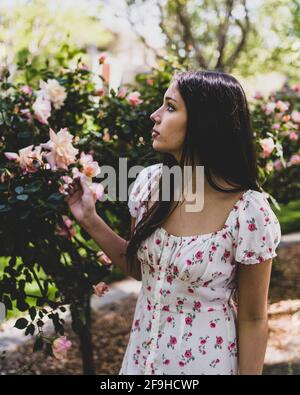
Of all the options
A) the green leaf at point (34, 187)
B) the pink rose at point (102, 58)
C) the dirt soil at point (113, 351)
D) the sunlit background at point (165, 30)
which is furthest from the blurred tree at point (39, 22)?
the green leaf at point (34, 187)

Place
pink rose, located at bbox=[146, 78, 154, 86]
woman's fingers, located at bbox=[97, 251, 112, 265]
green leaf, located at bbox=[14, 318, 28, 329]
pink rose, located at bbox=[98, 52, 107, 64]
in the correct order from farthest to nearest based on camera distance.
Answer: pink rose, located at bbox=[146, 78, 154, 86] → pink rose, located at bbox=[98, 52, 107, 64] → woman's fingers, located at bbox=[97, 251, 112, 265] → green leaf, located at bbox=[14, 318, 28, 329]

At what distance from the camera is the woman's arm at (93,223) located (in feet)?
6.08

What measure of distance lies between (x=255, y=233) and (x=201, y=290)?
25 cm

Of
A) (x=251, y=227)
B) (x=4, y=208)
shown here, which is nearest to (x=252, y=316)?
(x=251, y=227)

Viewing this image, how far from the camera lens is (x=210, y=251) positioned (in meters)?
1.67

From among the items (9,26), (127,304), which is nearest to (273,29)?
(127,304)

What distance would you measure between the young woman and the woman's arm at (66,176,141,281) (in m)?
0.17

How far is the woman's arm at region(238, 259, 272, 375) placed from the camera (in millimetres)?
1647

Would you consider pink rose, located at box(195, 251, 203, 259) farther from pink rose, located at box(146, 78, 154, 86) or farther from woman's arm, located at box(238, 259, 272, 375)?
pink rose, located at box(146, 78, 154, 86)

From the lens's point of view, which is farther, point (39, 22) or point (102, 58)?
point (39, 22)

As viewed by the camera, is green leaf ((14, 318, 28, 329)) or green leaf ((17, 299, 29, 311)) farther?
green leaf ((17, 299, 29, 311))

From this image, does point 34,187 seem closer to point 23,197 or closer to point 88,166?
point 23,197

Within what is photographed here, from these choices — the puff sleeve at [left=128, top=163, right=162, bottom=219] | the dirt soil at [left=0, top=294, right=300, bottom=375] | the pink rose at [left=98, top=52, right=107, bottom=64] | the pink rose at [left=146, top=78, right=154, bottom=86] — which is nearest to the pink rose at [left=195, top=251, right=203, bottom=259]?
the puff sleeve at [left=128, top=163, right=162, bottom=219]
